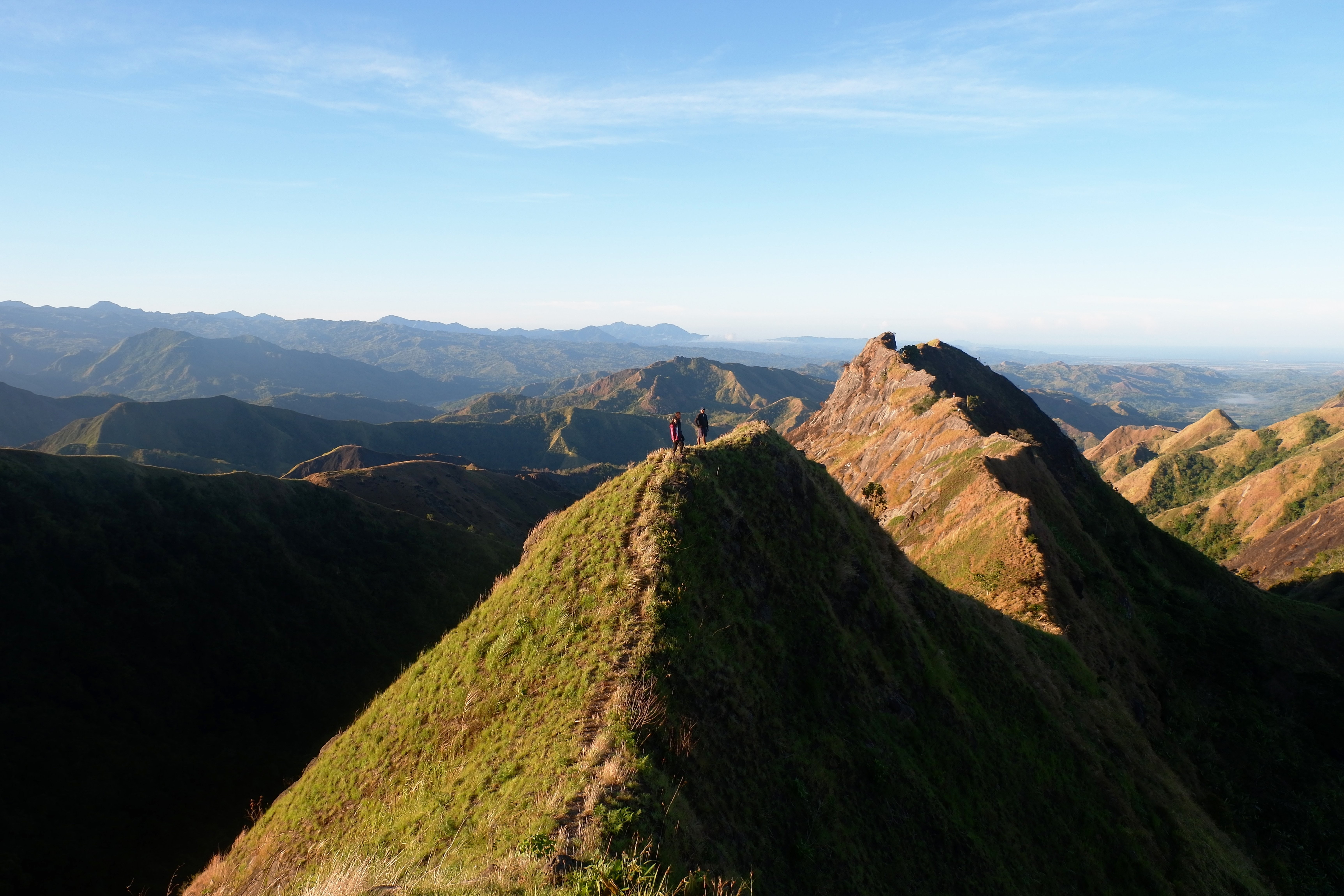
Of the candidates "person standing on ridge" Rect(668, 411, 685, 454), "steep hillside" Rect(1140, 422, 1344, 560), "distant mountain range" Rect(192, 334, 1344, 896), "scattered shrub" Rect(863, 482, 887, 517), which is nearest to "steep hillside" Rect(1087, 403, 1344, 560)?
"steep hillside" Rect(1140, 422, 1344, 560)

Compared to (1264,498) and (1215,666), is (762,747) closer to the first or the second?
(1215,666)

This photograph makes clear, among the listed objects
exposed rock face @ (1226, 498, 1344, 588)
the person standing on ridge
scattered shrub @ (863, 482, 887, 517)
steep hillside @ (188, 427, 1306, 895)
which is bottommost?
exposed rock face @ (1226, 498, 1344, 588)

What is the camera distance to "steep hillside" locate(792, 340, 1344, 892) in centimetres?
3722

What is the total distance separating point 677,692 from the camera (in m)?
16.0

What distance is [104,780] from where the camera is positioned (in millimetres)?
35750

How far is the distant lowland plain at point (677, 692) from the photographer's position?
50.3 feet

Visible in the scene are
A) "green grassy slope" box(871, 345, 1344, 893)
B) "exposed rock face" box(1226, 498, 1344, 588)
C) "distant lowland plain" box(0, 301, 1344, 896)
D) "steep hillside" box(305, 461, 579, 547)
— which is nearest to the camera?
"distant lowland plain" box(0, 301, 1344, 896)

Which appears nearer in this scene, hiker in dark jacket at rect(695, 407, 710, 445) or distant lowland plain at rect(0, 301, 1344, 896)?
distant lowland plain at rect(0, 301, 1344, 896)

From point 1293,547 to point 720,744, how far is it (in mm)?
123702

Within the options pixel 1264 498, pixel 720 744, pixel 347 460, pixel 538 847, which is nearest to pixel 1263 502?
pixel 1264 498

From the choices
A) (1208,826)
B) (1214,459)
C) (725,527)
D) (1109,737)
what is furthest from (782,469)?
(1214,459)

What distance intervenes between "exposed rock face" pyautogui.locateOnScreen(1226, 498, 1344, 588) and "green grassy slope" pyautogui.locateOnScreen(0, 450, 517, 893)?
11735 centimetres

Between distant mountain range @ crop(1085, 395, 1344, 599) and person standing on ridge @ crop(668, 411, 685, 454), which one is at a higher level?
person standing on ridge @ crop(668, 411, 685, 454)

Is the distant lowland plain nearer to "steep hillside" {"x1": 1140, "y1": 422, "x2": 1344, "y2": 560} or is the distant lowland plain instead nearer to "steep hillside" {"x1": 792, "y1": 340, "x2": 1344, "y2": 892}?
"steep hillside" {"x1": 792, "y1": 340, "x2": 1344, "y2": 892}
